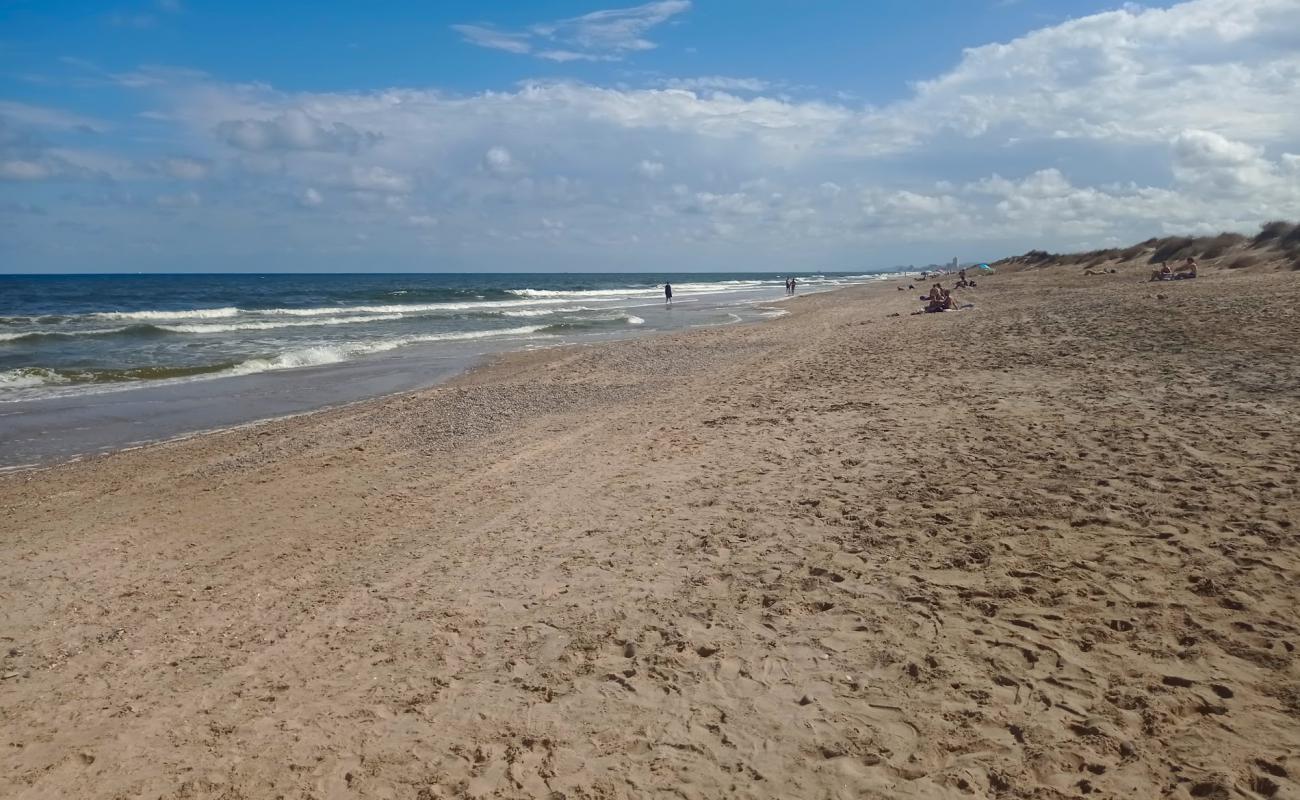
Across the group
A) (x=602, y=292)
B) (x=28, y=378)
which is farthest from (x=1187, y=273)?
(x=602, y=292)

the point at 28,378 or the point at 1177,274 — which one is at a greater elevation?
the point at 1177,274

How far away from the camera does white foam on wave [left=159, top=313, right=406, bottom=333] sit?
32.2 m

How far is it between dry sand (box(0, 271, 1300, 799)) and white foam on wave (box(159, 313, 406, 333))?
2568 centimetres

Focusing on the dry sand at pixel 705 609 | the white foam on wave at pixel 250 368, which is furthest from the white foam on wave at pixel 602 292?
the dry sand at pixel 705 609

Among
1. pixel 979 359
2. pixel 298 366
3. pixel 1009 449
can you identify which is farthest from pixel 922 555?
pixel 298 366

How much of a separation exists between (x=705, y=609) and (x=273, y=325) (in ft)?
116

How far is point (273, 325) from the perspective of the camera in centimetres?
3491

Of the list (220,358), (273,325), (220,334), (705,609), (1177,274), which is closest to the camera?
(705,609)

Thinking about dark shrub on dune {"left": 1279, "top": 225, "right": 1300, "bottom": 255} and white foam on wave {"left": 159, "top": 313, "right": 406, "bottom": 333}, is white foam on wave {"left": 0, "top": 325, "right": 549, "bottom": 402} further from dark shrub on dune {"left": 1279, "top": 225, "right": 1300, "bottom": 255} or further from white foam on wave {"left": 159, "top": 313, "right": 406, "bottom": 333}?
dark shrub on dune {"left": 1279, "top": 225, "right": 1300, "bottom": 255}

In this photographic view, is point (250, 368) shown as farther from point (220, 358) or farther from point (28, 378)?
point (28, 378)

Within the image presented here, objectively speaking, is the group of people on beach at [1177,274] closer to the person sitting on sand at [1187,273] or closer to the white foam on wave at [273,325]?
the person sitting on sand at [1187,273]

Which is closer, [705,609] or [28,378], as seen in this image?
[705,609]

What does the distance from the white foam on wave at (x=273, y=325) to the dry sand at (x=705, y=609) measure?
84.3 ft

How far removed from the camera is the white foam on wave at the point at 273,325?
32250 millimetres
